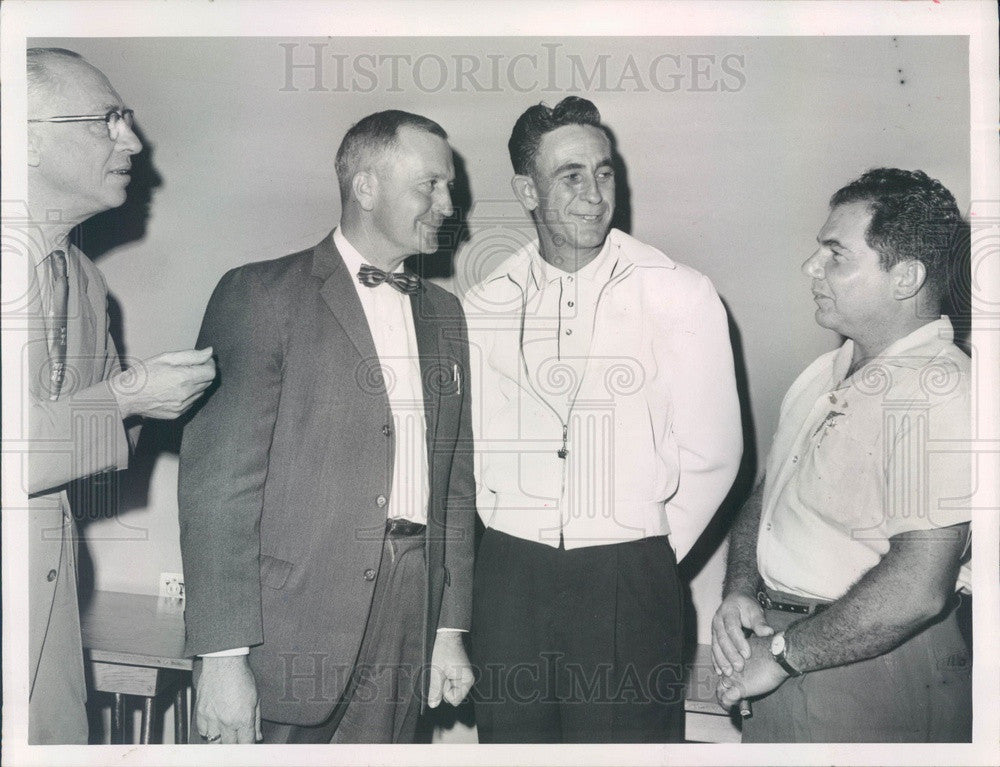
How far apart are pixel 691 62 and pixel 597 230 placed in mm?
594

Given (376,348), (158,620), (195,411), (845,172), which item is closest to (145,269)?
(195,411)

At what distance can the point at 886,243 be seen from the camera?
105 inches

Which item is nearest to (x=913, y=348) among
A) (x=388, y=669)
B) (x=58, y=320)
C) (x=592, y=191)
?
(x=592, y=191)

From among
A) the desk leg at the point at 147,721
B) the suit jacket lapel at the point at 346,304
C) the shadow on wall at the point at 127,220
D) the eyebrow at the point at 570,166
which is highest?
the eyebrow at the point at 570,166

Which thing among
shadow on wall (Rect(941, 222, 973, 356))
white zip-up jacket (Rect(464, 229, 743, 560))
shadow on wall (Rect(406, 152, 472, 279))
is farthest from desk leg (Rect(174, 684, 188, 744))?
shadow on wall (Rect(941, 222, 973, 356))

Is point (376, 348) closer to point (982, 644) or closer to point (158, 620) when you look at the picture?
point (158, 620)

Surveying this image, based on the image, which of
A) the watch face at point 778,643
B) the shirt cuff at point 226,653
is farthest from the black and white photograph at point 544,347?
the shirt cuff at point 226,653

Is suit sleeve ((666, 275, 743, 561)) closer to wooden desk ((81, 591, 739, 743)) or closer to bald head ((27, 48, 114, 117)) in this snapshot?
wooden desk ((81, 591, 739, 743))

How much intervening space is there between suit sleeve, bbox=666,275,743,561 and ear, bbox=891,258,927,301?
1.68ft

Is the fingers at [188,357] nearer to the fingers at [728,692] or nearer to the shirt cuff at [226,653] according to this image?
the shirt cuff at [226,653]

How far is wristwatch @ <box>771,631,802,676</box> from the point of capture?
2.65 metres

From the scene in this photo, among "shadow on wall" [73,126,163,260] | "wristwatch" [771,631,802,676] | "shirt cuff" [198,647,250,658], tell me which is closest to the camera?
"shirt cuff" [198,647,250,658]

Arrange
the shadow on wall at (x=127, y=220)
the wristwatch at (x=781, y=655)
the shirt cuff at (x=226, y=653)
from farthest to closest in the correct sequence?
the shadow on wall at (x=127, y=220) → the wristwatch at (x=781, y=655) → the shirt cuff at (x=226, y=653)

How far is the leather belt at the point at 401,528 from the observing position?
2584mm
